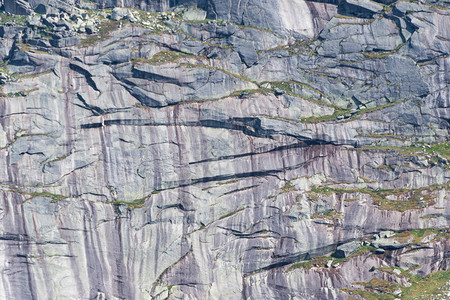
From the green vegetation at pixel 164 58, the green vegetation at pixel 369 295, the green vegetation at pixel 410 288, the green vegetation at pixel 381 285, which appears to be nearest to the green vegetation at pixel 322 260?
the green vegetation at pixel 410 288

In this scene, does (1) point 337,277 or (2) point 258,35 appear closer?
(1) point 337,277

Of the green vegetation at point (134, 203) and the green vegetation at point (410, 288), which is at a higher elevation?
the green vegetation at point (134, 203)

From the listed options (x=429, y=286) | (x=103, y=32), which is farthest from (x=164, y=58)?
(x=429, y=286)

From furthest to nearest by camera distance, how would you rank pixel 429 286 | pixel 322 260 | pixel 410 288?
pixel 322 260, pixel 429 286, pixel 410 288

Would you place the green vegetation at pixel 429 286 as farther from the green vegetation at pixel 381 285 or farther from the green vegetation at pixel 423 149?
the green vegetation at pixel 423 149

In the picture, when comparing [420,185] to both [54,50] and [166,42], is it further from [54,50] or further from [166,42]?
[54,50]

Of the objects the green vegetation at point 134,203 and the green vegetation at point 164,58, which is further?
the green vegetation at point 164,58

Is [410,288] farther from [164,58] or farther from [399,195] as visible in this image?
[164,58]

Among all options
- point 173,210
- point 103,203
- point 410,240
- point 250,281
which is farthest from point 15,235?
point 410,240
